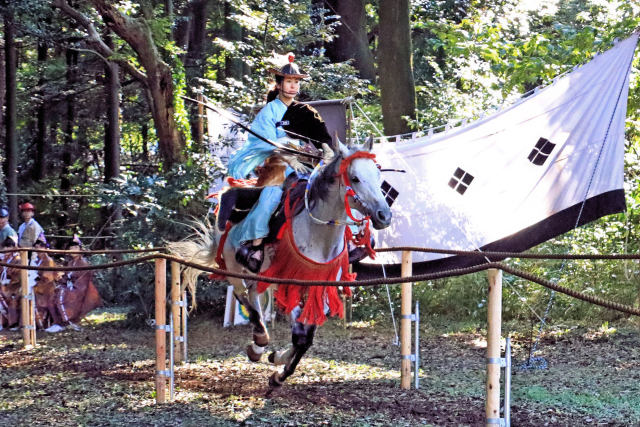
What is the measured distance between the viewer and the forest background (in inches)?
424

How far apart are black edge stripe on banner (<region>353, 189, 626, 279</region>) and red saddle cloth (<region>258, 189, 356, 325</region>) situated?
2.85 m

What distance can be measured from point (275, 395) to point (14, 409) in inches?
81.6

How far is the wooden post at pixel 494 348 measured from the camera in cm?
455

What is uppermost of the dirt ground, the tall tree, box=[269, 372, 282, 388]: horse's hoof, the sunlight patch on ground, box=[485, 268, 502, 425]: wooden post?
the tall tree

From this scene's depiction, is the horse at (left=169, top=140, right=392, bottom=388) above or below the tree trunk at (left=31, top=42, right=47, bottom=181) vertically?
below

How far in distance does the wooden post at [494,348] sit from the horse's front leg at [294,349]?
2.24m

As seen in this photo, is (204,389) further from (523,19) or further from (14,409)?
(523,19)

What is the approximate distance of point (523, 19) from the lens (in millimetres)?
15523

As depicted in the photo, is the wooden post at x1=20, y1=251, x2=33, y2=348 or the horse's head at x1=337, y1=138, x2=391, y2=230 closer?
the horse's head at x1=337, y1=138, x2=391, y2=230

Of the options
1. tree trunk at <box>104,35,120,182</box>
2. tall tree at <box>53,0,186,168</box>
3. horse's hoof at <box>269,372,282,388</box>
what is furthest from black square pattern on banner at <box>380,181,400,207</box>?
tree trunk at <box>104,35,120,182</box>

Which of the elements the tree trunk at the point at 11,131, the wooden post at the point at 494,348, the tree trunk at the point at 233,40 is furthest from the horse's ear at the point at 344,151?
the tree trunk at the point at 11,131

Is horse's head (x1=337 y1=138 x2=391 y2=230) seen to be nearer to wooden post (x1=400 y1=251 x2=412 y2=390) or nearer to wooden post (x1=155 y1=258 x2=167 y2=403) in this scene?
wooden post (x1=400 y1=251 x2=412 y2=390)

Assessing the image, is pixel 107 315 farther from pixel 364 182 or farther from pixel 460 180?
pixel 364 182

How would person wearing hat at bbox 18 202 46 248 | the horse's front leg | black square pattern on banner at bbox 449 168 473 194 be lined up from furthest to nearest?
1. person wearing hat at bbox 18 202 46 248
2. black square pattern on banner at bbox 449 168 473 194
3. the horse's front leg
